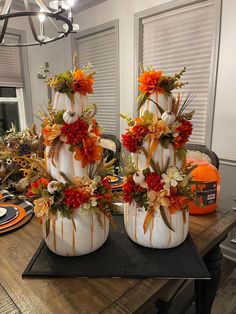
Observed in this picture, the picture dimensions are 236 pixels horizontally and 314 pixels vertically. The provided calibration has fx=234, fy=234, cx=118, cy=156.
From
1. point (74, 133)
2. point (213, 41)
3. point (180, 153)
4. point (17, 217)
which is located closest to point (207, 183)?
point (180, 153)

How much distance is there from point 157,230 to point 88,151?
35cm

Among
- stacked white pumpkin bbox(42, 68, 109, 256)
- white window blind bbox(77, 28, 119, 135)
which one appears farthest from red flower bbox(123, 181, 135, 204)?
white window blind bbox(77, 28, 119, 135)

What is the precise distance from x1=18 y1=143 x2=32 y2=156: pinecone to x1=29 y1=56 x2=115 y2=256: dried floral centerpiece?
68 cm

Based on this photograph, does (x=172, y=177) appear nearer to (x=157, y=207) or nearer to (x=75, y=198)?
(x=157, y=207)

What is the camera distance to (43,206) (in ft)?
2.37

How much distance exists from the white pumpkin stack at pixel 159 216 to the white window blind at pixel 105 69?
7.32 feet

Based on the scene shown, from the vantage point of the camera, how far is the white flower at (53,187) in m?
0.73

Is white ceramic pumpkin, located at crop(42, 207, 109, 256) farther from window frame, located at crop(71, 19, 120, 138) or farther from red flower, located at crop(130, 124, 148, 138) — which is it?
window frame, located at crop(71, 19, 120, 138)

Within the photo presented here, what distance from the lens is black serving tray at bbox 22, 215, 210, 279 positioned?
69 cm

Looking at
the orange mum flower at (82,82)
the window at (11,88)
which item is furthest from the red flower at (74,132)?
the window at (11,88)

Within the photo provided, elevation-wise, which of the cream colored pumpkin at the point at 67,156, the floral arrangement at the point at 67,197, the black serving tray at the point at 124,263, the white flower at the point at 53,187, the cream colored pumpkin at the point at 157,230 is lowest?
the black serving tray at the point at 124,263

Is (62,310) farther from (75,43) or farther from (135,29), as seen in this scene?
(75,43)

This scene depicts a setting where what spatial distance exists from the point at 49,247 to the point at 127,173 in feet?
1.20

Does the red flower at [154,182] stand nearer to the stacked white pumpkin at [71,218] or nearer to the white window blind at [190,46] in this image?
the stacked white pumpkin at [71,218]
